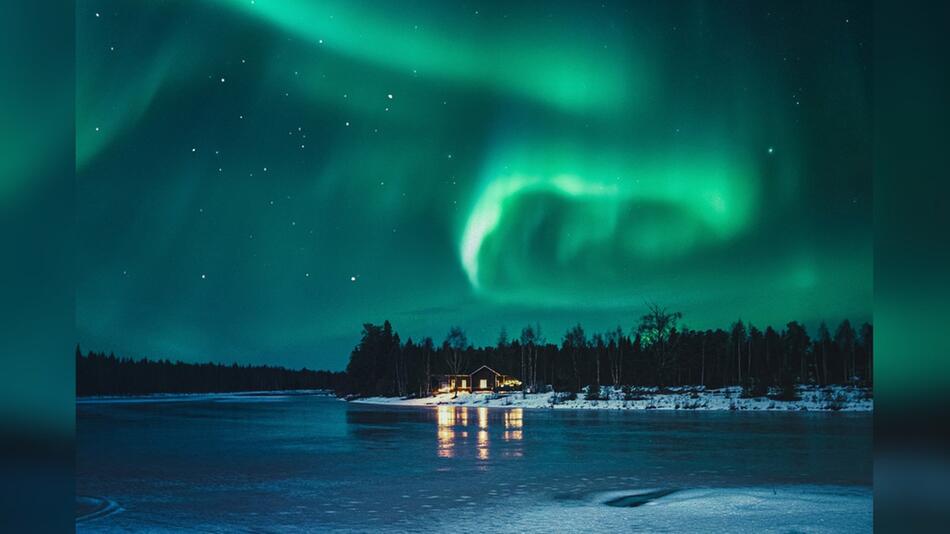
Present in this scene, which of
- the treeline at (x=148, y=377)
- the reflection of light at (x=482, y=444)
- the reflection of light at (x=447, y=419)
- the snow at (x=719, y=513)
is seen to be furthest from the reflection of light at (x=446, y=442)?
the treeline at (x=148, y=377)

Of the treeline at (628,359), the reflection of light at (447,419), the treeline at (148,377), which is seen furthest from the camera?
the treeline at (148,377)

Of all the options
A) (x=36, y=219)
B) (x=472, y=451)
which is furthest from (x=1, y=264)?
(x=472, y=451)

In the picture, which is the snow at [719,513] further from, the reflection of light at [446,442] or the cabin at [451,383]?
the cabin at [451,383]

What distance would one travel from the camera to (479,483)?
13750 mm

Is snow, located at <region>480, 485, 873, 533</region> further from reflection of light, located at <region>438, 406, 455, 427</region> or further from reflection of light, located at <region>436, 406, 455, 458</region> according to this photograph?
reflection of light, located at <region>438, 406, 455, 427</region>

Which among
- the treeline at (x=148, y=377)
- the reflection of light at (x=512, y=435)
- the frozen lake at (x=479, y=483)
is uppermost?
the frozen lake at (x=479, y=483)

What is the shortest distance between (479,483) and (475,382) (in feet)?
270

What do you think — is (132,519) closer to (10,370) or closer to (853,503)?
(10,370)

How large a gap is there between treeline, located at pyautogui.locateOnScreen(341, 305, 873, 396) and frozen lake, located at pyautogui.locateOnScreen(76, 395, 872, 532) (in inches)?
2409

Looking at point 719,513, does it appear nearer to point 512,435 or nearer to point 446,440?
point 446,440

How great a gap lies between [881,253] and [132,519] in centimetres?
968

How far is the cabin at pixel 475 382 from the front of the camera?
303 feet

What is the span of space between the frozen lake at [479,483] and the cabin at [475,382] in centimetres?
6693

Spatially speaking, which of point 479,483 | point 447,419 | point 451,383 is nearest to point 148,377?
point 451,383
